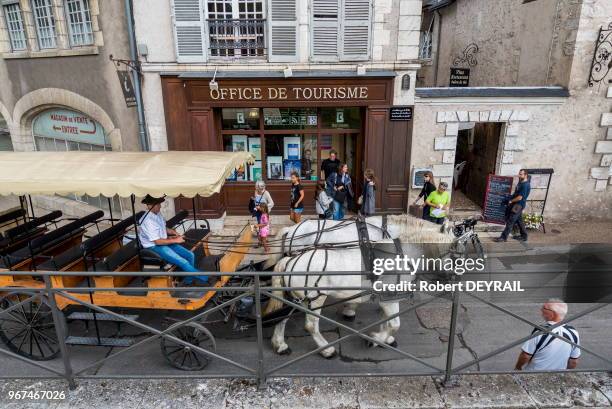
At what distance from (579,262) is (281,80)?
7.33m

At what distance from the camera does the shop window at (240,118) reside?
34.2 ft

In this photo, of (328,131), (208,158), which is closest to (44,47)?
(328,131)

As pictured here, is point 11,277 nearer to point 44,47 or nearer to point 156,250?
point 156,250

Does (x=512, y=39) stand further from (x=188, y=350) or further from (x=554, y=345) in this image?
(x=188, y=350)

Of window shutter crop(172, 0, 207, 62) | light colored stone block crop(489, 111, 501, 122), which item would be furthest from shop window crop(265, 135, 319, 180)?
light colored stone block crop(489, 111, 501, 122)

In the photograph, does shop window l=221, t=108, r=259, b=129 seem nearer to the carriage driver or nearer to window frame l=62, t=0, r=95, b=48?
window frame l=62, t=0, r=95, b=48

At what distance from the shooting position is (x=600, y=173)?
10.1 meters

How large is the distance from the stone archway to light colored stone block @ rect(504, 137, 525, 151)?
9.60 meters

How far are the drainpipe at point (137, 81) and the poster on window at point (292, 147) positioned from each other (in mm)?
3456

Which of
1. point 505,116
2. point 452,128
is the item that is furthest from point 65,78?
point 505,116

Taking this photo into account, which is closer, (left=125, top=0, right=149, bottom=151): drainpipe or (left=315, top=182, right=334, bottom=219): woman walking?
(left=315, top=182, right=334, bottom=219): woman walking

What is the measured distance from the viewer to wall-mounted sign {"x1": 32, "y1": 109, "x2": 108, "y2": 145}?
430 inches

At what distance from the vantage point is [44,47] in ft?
35.6

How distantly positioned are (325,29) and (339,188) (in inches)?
146
